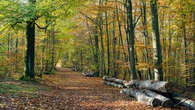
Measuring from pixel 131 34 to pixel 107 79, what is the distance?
5022mm

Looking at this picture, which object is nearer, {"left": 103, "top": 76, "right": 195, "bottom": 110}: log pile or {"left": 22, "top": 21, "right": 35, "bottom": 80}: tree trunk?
{"left": 103, "top": 76, "right": 195, "bottom": 110}: log pile

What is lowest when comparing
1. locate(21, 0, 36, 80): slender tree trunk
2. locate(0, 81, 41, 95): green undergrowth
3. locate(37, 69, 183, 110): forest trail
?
locate(37, 69, 183, 110): forest trail

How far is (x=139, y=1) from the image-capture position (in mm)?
15172

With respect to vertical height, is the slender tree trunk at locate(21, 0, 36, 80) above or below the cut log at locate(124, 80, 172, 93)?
above

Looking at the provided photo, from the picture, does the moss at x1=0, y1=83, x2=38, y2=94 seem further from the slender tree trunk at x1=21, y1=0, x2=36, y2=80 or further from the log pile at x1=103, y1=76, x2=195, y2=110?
the log pile at x1=103, y1=76, x2=195, y2=110

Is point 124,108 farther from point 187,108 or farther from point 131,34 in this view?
point 131,34

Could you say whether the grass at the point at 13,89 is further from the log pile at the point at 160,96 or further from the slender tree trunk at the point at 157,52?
the slender tree trunk at the point at 157,52

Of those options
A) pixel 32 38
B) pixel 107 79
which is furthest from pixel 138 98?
pixel 32 38

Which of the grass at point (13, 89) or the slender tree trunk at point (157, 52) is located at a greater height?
the slender tree trunk at point (157, 52)

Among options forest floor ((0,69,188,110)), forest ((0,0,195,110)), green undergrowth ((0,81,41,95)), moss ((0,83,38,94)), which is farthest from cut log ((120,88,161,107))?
moss ((0,83,38,94))

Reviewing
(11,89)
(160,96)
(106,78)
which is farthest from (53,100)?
(106,78)

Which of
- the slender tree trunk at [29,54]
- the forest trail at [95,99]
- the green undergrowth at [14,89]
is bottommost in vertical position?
the forest trail at [95,99]

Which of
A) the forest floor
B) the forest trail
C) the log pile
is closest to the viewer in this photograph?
the forest floor

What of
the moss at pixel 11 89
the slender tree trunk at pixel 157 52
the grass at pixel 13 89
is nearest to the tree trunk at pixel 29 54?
the grass at pixel 13 89
